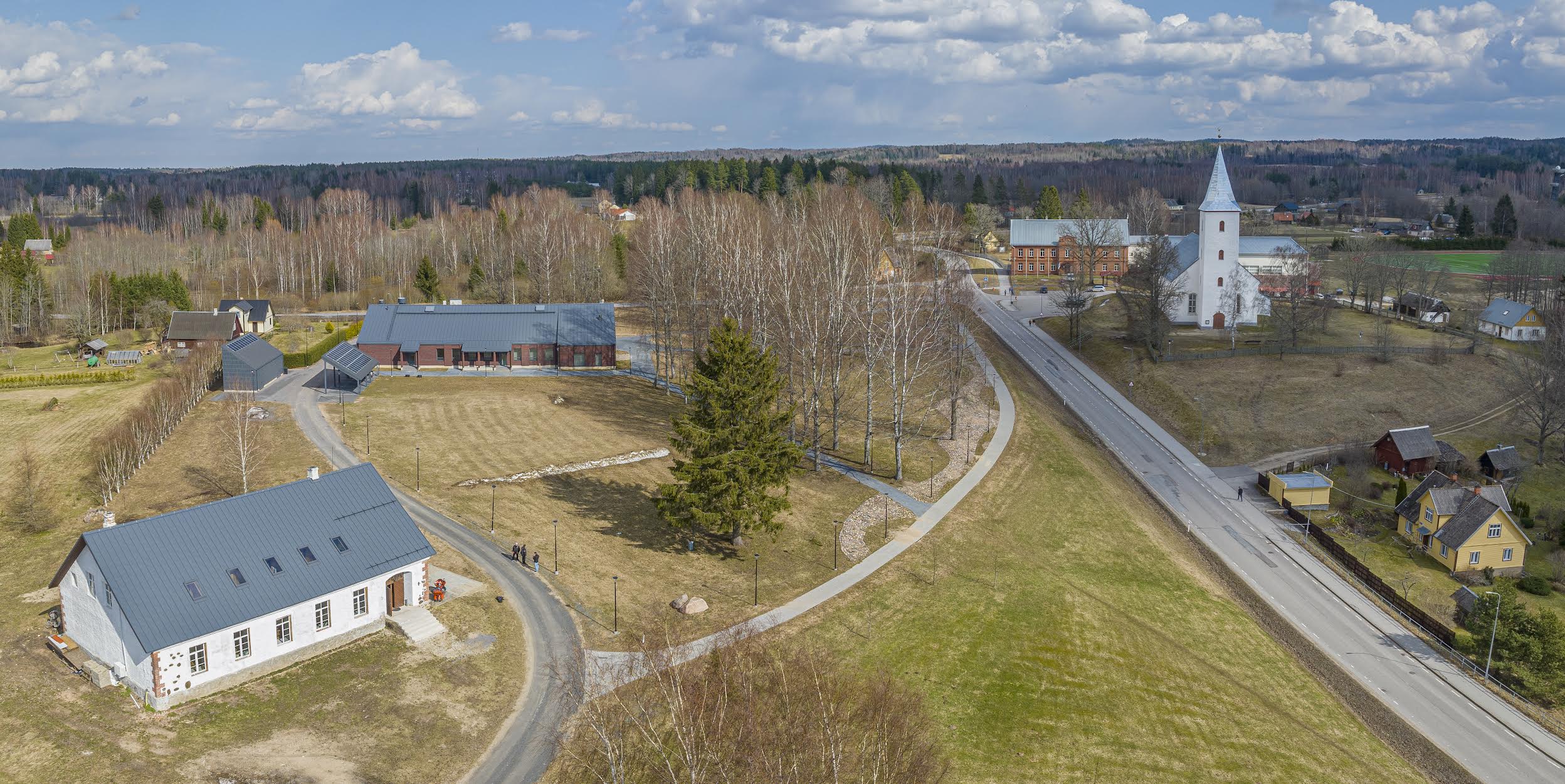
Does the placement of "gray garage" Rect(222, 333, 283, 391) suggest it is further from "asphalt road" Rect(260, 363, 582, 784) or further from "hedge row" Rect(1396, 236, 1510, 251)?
"hedge row" Rect(1396, 236, 1510, 251)

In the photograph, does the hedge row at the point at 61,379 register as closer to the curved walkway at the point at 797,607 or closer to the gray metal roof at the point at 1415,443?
the curved walkway at the point at 797,607

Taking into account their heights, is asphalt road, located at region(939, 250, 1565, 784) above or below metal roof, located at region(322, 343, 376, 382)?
below

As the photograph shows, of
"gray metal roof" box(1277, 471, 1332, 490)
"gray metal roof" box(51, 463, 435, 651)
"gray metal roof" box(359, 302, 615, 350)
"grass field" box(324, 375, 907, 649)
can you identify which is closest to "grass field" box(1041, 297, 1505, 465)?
"gray metal roof" box(1277, 471, 1332, 490)

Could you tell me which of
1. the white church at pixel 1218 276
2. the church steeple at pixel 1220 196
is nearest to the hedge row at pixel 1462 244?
the white church at pixel 1218 276

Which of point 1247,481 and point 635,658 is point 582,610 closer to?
point 635,658

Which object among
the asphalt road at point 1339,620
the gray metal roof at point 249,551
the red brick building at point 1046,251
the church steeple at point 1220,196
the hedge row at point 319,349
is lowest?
the asphalt road at point 1339,620

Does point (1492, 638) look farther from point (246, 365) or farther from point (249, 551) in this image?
point (246, 365)

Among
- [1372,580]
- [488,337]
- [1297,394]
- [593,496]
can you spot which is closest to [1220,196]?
[1297,394]
